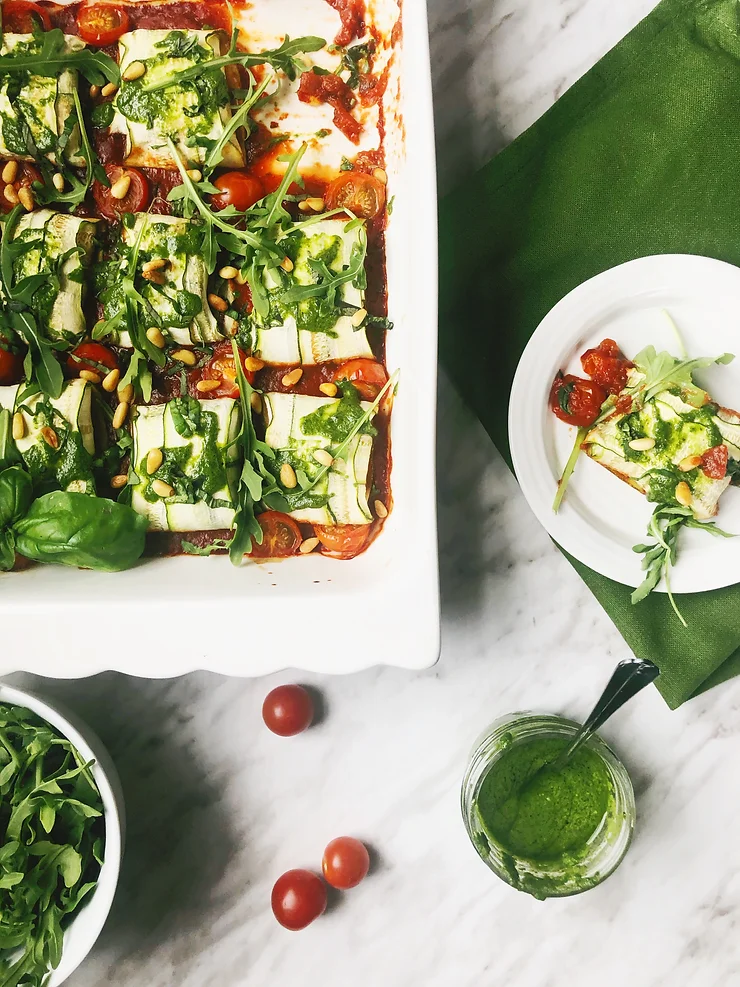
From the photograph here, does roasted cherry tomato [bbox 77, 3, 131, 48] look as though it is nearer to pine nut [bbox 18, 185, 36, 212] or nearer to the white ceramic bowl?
pine nut [bbox 18, 185, 36, 212]

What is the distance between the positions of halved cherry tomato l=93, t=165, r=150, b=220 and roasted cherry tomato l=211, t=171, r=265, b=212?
21 centimetres

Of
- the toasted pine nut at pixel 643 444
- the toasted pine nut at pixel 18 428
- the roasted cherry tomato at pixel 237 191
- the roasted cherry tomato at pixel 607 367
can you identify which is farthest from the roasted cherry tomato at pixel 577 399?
the toasted pine nut at pixel 18 428

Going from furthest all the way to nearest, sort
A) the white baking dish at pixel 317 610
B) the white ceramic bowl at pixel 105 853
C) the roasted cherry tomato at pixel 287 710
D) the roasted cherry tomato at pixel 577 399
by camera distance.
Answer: the roasted cherry tomato at pixel 287 710 → the roasted cherry tomato at pixel 577 399 → the white ceramic bowl at pixel 105 853 → the white baking dish at pixel 317 610

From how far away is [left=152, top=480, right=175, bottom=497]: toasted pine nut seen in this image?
203cm

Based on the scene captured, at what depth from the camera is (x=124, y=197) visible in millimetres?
2191

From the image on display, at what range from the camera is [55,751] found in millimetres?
2127

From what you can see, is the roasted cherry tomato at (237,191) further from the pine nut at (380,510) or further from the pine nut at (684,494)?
the pine nut at (684,494)

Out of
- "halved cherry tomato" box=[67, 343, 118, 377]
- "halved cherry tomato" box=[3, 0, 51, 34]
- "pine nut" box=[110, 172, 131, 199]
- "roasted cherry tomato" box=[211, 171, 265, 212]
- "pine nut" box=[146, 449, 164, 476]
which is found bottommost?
"pine nut" box=[146, 449, 164, 476]

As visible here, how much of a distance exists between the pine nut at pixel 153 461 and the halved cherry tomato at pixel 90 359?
0.31 meters

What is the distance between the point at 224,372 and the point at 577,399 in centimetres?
101

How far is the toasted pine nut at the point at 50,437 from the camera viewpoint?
2.04 meters

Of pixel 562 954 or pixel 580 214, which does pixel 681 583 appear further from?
pixel 562 954

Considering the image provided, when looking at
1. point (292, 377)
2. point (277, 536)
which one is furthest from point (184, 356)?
point (277, 536)

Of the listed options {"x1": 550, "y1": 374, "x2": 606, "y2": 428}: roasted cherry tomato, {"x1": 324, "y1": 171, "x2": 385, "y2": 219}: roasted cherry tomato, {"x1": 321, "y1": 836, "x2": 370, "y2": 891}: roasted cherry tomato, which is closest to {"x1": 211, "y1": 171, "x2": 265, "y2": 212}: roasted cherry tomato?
{"x1": 324, "y1": 171, "x2": 385, "y2": 219}: roasted cherry tomato
